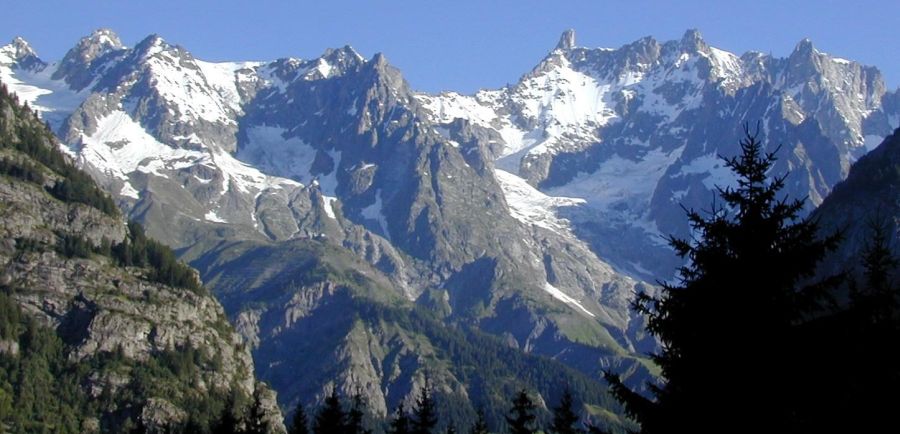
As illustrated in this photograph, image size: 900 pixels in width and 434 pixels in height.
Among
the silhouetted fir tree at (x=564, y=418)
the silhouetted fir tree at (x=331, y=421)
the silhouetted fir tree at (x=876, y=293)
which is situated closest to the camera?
the silhouetted fir tree at (x=876, y=293)

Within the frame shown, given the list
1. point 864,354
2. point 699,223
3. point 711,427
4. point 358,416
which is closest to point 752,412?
point 711,427

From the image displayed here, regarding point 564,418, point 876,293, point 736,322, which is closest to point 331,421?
point 564,418

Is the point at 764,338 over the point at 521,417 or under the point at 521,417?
under

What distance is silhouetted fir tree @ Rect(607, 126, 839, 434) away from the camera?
2608 centimetres

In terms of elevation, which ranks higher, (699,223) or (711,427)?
(699,223)

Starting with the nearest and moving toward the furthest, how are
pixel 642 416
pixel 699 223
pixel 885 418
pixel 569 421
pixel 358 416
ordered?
pixel 885 418, pixel 642 416, pixel 699 223, pixel 569 421, pixel 358 416

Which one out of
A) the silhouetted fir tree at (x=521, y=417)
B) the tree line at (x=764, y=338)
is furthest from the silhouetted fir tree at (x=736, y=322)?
the silhouetted fir tree at (x=521, y=417)

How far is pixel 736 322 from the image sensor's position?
2695 centimetres

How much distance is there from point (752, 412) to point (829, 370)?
197 cm

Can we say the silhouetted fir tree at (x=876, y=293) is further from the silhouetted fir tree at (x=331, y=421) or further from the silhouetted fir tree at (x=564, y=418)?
the silhouetted fir tree at (x=331, y=421)

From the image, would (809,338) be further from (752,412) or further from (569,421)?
(569,421)

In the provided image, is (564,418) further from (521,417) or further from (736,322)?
(736,322)

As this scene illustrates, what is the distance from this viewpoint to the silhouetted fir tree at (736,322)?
85.6 ft

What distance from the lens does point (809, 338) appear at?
25844 mm
